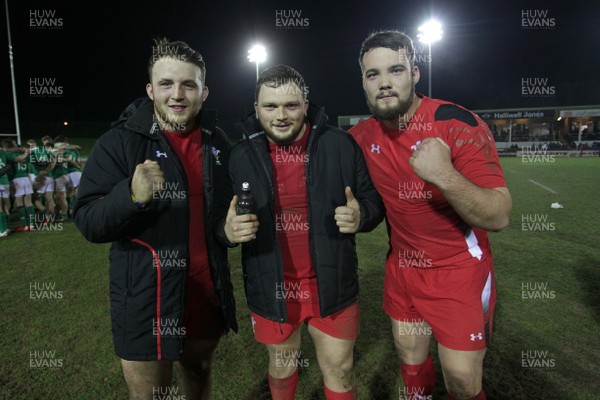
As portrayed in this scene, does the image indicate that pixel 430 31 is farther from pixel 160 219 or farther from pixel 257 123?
pixel 160 219

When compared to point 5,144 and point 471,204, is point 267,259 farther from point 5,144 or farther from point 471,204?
point 5,144

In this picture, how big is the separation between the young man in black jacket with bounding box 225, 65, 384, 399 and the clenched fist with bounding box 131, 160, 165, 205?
667 millimetres

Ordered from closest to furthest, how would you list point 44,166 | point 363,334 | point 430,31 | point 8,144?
point 363,334 < point 8,144 < point 44,166 < point 430,31

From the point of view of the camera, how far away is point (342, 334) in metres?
2.63

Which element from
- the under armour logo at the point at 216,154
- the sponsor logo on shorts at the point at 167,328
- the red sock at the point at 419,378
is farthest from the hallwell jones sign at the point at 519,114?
the sponsor logo on shorts at the point at 167,328

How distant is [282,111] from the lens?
256 cm

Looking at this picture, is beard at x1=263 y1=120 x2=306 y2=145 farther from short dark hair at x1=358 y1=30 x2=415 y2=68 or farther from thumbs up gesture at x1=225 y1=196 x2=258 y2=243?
short dark hair at x1=358 y1=30 x2=415 y2=68

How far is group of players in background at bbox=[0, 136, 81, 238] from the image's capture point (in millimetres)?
9289

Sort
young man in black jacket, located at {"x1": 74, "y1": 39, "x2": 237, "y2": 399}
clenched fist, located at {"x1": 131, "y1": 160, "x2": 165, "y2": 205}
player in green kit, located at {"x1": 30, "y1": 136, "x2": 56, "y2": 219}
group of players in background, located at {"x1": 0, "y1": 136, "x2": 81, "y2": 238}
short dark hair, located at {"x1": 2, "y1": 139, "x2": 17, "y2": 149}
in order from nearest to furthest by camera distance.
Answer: clenched fist, located at {"x1": 131, "y1": 160, "x2": 165, "y2": 205}, young man in black jacket, located at {"x1": 74, "y1": 39, "x2": 237, "y2": 399}, short dark hair, located at {"x1": 2, "y1": 139, "x2": 17, "y2": 149}, group of players in background, located at {"x1": 0, "y1": 136, "x2": 81, "y2": 238}, player in green kit, located at {"x1": 30, "y1": 136, "x2": 56, "y2": 219}

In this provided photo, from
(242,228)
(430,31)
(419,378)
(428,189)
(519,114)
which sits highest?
(430,31)

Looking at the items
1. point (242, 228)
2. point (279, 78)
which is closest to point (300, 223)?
point (242, 228)

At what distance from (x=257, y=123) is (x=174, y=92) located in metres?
0.58

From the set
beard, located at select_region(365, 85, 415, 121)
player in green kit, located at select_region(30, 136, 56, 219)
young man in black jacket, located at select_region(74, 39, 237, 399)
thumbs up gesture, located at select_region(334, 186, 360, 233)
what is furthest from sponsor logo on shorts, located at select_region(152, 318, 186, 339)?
player in green kit, located at select_region(30, 136, 56, 219)

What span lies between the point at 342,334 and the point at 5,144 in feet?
32.9
